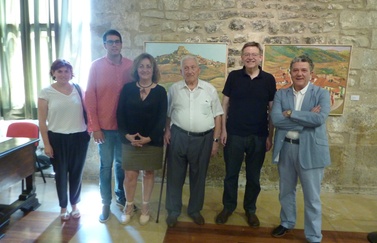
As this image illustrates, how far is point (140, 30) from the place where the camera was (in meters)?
3.25

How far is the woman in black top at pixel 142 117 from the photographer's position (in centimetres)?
221

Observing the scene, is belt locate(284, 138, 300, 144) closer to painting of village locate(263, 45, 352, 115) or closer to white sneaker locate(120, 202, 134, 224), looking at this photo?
painting of village locate(263, 45, 352, 115)

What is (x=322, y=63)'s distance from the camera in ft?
10.4

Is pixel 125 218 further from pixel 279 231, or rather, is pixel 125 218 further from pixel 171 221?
pixel 279 231

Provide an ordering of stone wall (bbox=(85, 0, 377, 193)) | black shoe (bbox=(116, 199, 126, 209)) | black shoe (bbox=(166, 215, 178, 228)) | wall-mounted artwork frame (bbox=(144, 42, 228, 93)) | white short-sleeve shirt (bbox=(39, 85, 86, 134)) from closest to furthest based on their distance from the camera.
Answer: white short-sleeve shirt (bbox=(39, 85, 86, 134)) < black shoe (bbox=(166, 215, 178, 228)) < black shoe (bbox=(116, 199, 126, 209)) < stone wall (bbox=(85, 0, 377, 193)) < wall-mounted artwork frame (bbox=(144, 42, 228, 93))

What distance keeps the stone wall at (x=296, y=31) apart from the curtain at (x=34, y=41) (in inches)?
14.0

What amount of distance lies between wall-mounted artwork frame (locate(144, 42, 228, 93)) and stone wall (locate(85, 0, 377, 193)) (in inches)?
2.9

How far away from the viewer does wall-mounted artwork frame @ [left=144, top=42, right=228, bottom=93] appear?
3.21m

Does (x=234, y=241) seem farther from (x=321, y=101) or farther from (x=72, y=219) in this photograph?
(x=72, y=219)

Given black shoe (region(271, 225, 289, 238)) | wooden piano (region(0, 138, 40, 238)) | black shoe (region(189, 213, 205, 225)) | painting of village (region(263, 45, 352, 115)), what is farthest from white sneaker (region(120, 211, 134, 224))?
painting of village (region(263, 45, 352, 115))

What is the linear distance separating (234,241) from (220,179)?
124cm

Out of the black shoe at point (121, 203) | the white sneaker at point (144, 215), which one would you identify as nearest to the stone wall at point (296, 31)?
the black shoe at point (121, 203)

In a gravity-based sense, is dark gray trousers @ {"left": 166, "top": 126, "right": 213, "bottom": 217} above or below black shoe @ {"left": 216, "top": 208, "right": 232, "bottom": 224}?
above

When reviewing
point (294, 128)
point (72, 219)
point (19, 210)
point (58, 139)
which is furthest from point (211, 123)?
point (19, 210)
